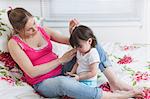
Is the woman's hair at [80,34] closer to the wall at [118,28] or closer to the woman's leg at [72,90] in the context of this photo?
the woman's leg at [72,90]

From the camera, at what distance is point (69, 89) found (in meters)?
1.54

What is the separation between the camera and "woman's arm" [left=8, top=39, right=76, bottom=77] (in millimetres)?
1676

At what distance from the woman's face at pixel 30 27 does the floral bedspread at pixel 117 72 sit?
0.75 feet

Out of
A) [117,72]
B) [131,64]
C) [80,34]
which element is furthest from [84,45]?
[131,64]

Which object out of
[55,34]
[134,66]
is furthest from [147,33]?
[55,34]

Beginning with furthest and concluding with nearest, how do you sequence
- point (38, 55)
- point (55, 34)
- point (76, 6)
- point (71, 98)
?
1. point (76, 6)
2. point (55, 34)
3. point (38, 55)
4. point (71, 98)

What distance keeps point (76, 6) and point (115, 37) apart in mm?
461

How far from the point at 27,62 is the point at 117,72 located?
0.58 m

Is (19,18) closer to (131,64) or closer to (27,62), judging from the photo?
(27,62)

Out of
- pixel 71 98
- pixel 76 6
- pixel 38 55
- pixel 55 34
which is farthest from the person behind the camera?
pixel 76 6

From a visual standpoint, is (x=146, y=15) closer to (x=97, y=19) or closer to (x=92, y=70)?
(x=97, y=19)

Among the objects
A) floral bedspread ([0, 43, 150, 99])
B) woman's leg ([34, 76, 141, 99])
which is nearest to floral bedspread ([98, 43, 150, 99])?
floral bedspread ([0, 43, 150, 99])

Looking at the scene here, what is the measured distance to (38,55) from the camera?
1772 mm

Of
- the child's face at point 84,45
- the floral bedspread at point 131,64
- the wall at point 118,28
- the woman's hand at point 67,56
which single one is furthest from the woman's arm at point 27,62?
the wall at point 118,28
